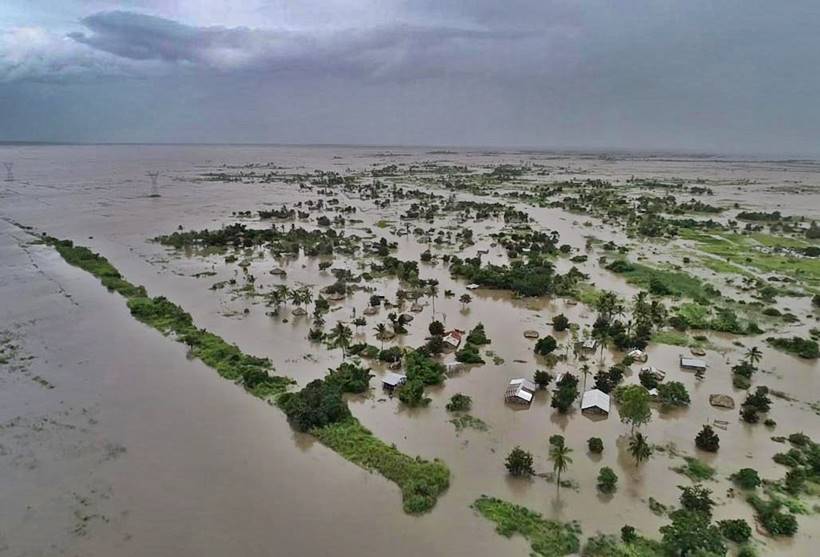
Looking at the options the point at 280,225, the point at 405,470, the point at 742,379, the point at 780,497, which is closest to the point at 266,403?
the point at 405,470

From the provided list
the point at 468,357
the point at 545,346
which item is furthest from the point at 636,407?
the point at 468,357

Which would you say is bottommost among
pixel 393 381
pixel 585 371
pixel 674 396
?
pixel 393 381

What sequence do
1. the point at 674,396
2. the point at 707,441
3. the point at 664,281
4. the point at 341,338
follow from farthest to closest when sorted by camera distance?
the point at 664,281
the point at 341,338
the point at 674,396
the point at 707,441

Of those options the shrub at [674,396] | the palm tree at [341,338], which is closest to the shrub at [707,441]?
the shrub at [674,396]

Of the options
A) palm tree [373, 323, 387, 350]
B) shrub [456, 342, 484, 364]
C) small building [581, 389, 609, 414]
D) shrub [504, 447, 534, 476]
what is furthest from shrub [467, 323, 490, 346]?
shrub [504, 447, 534, 476]

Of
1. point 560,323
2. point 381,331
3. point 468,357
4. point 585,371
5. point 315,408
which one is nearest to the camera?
point 315,408

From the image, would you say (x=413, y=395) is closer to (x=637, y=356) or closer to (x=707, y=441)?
(x=707, y=441)

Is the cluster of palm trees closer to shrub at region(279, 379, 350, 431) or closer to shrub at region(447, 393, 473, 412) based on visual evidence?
shrub at region(279, 379, 350, 431)
